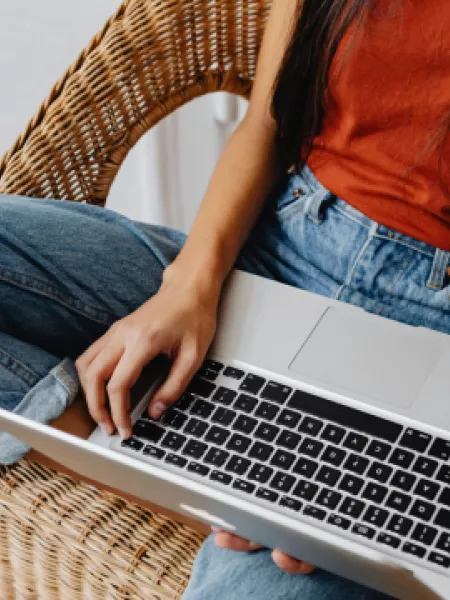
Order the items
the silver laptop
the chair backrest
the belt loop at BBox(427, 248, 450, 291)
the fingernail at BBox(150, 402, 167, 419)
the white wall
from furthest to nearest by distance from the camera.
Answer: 1. the white wall
2. the chair backrest
3. the belt loop at BBox(427, 248, 450, 291)
4. the fingernail at BBox(150, 402, 167, 419)
5. the silver laptop

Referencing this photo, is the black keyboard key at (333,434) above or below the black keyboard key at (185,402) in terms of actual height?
below

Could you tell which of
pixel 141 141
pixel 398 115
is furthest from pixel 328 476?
pixel 141 141

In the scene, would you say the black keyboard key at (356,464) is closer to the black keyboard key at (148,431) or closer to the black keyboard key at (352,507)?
the black keyboard key at (352,507)

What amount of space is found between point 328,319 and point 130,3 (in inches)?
19.5

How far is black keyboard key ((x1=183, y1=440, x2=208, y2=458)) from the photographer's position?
73 cm

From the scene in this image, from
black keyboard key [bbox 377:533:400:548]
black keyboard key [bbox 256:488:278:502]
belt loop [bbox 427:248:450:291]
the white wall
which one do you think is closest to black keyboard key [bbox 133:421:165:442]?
black keyboard key [bbox 256:488:278:502]

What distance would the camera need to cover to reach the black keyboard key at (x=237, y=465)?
0.71m

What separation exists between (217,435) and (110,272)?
0.74 feet

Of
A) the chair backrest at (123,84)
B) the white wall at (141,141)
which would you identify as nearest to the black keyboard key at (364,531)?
the chair backrest at (123,84)

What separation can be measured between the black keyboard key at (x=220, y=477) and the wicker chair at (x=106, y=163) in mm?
114

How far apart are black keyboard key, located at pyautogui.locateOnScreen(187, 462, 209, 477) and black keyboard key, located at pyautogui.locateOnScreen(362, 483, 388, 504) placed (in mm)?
131

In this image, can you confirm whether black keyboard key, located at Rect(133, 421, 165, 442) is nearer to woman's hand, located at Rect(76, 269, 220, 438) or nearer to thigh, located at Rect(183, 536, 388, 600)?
woman's hand, located at Rect(76, 269, 220, 438)

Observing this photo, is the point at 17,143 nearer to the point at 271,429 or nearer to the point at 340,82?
the point at 340,82

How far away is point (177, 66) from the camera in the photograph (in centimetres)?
109
